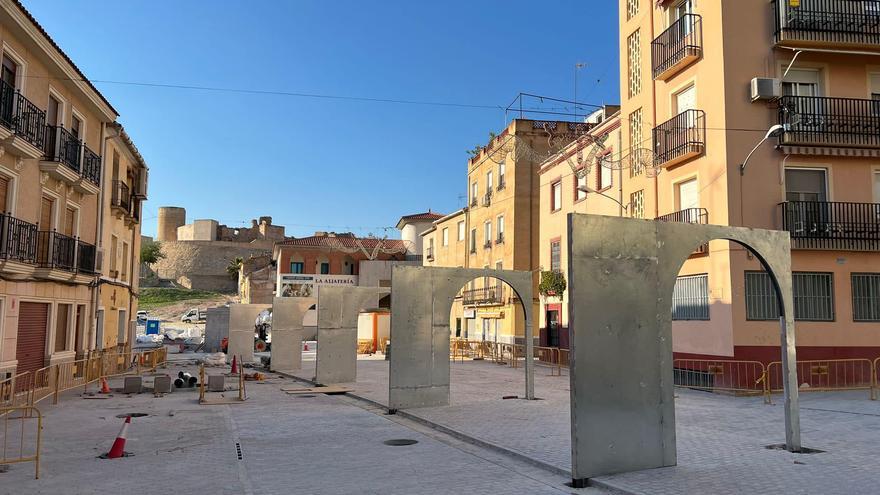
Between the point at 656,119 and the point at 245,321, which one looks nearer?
the point at 656,119

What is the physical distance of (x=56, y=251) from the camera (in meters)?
19.4

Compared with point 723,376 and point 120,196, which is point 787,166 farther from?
point 120,196

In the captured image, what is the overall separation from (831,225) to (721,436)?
1121cm

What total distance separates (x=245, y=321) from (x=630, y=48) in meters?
A: 21.7

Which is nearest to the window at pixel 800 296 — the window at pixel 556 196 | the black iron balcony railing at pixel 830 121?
the black iron balcony railing at pixel 830 121

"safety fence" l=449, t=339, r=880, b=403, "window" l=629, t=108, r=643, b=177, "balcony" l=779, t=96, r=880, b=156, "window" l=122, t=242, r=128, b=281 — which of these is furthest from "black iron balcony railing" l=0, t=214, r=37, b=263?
"balcony" l=779, t=96, r=880, b=156

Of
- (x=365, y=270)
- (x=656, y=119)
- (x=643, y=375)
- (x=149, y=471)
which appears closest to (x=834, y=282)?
(x=656, y=119)

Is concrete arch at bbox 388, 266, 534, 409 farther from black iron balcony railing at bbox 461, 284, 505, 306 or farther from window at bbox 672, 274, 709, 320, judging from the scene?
black iron balcony railing at bbox 461, 284, 505, 306

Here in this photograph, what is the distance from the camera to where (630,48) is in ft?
82.1

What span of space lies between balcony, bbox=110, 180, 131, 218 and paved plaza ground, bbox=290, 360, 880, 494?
13.3 m

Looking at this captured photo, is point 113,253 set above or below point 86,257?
above

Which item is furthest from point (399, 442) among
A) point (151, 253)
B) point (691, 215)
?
point (151, 253)

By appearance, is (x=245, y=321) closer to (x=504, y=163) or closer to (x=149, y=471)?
(x=504, y=163)

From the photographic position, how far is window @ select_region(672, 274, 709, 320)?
20050 mm
